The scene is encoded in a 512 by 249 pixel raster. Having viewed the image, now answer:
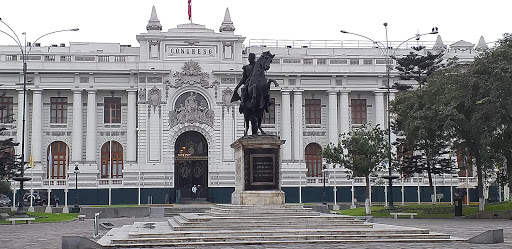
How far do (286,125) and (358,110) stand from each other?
25.2ft

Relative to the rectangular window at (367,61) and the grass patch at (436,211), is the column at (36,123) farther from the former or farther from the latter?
the grass patch at (436,211)

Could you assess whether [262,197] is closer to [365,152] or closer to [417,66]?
[365,152]

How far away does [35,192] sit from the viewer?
67375mm

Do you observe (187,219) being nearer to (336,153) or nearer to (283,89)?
(336,153)

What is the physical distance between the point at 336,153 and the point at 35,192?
92.1 feet

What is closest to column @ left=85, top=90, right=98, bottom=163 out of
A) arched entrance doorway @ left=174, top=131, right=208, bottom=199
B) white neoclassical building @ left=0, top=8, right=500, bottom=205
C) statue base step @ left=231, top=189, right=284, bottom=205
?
white neoclassical building @ left=0, top=8, right=500, bottom=205

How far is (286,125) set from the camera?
240 ft

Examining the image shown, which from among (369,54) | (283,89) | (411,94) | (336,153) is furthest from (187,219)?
(369,54)

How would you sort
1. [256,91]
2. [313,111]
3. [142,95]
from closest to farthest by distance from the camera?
[256,91], [142,95], [313,111]

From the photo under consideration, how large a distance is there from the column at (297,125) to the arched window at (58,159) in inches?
853

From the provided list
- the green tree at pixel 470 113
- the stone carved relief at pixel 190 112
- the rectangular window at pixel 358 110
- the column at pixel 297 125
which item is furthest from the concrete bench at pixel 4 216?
the rectangular window at pixel 358 110

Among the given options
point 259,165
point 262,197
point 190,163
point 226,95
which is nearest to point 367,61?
point 226,95

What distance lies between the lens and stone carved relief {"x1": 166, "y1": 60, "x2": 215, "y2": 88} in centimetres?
7000

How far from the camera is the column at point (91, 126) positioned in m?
70.2
